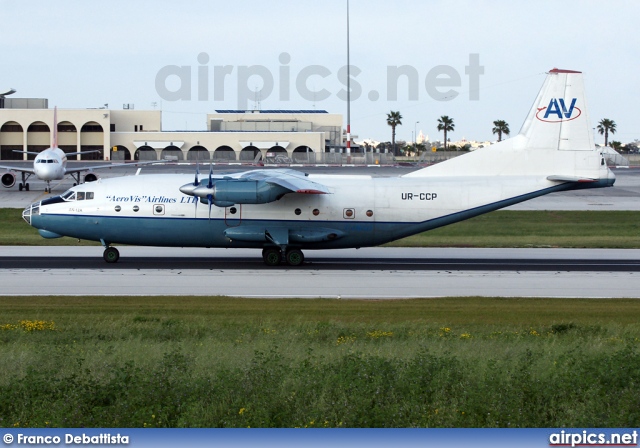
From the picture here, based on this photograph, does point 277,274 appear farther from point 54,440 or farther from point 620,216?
point 620,216

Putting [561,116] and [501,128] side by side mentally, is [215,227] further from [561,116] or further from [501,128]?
[501,128]

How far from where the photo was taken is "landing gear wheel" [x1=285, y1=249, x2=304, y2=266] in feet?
104

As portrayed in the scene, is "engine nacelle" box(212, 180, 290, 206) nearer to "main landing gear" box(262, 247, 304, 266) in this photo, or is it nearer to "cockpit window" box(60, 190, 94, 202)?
"main landing gear" box(262, 247, 304, 266)

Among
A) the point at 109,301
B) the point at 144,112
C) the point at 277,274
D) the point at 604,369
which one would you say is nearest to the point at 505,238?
the point at 277,274

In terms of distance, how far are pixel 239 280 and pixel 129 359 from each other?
14.0 metres

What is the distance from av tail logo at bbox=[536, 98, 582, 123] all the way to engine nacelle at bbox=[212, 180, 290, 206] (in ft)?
33.8

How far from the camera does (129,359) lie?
14.0 meters

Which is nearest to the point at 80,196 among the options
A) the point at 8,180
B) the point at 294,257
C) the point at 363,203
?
the point at 294,257

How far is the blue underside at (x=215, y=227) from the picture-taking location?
31047 mm

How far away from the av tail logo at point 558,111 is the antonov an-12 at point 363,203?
0.04m

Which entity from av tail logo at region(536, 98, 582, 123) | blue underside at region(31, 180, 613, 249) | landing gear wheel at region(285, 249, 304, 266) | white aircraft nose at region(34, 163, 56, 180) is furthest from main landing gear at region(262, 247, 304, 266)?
white aircraft nose at region(34, 163, 56, 180)

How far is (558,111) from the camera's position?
31016 mm

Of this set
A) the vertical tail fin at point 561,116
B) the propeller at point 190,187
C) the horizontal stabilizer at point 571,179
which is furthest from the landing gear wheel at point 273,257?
the horizontal stabilizer at point 571,179

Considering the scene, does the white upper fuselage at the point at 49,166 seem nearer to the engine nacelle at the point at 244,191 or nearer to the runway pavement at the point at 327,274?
the runway pavement at the point at 327,274
